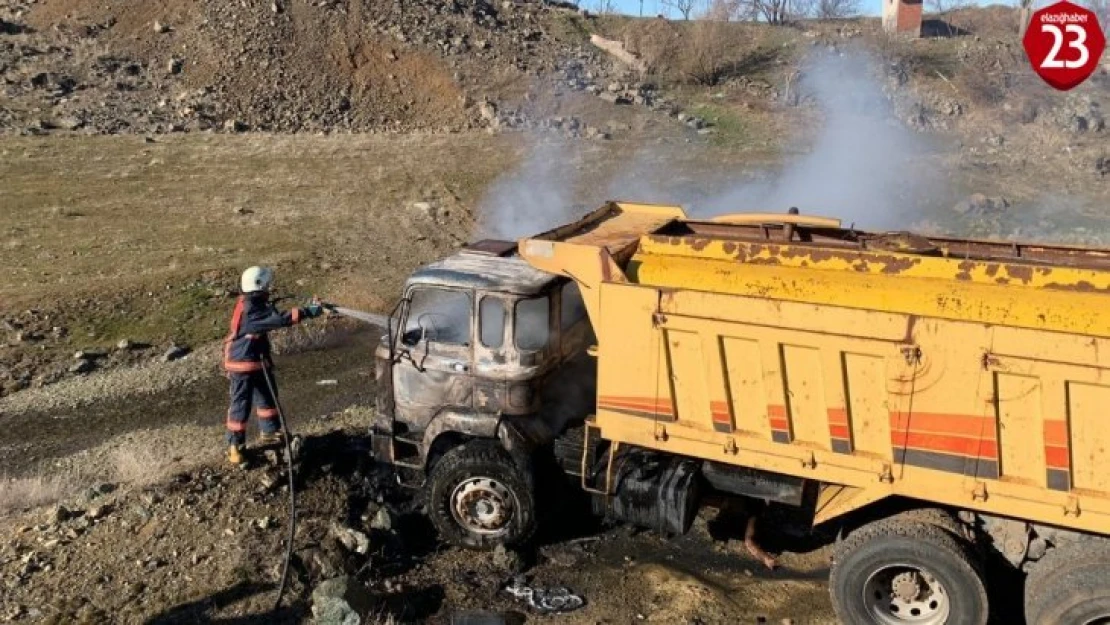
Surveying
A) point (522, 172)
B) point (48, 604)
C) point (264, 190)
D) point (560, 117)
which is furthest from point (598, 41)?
point (48, 604)

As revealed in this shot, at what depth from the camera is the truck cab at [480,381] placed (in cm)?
624

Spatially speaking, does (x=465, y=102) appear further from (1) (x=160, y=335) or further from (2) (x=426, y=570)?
(2) (x=426, y=570)

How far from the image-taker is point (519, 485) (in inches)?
247

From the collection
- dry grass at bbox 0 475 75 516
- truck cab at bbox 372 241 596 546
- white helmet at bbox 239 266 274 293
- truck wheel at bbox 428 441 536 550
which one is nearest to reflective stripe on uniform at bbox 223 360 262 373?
white helmet at bbox 239 266 274 293

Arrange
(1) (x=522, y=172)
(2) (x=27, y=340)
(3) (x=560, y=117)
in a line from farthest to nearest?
(3) (x=560, y=117)
(1) (x=522, y=172)
(2) (x=27, y=340)

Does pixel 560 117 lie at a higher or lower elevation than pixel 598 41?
lower

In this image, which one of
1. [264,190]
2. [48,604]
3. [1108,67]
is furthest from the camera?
[1108,67]

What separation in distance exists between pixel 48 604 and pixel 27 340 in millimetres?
6334

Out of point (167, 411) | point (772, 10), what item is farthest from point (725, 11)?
point (167, 411)

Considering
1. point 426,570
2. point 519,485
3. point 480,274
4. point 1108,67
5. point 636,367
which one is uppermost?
point 1108,67

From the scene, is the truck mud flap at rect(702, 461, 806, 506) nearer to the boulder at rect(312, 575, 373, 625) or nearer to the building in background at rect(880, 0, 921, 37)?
the boulder at rect(312, 575, 373, 625)

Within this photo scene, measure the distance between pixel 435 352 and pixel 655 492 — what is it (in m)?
1.90

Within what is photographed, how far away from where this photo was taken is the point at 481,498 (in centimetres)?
641

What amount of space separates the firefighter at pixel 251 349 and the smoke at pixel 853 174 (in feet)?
33.8
